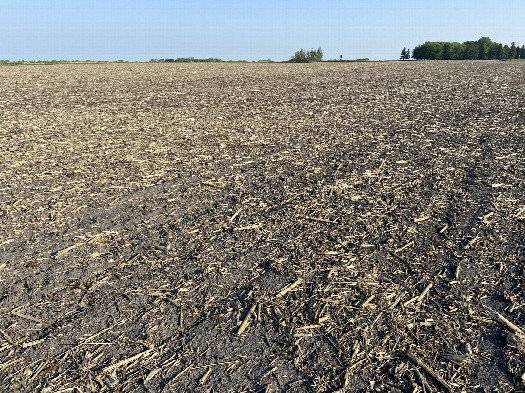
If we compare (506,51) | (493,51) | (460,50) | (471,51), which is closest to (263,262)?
(471,51)

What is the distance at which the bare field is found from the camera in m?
3.09

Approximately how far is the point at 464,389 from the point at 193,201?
3.96 meters

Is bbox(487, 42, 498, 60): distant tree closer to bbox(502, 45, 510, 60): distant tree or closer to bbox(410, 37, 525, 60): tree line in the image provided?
bbox(410, 37, 525, 60): tree line

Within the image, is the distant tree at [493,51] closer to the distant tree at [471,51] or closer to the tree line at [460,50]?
the tree line at [460,50]

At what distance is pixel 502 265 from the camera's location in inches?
168

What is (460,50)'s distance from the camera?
9012 cm

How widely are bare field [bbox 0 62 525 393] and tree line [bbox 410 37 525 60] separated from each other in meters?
86.5

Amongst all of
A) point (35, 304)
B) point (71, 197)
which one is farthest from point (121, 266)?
point (71, 197)

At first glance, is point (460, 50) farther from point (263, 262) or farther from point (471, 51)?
point (263, 262)

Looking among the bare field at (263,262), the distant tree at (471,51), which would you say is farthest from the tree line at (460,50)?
the bare field at (263,262)

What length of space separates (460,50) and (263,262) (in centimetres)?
10019

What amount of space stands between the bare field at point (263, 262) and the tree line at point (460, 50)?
86.5 m

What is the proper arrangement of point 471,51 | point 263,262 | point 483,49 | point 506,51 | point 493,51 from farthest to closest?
point 506,51 → point 493,51 → point 483,49 → point 471,51 → point 263,262

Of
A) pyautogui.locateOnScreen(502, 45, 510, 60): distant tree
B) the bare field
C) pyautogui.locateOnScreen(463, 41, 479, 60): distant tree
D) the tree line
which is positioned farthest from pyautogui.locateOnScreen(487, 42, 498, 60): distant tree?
the bare field
